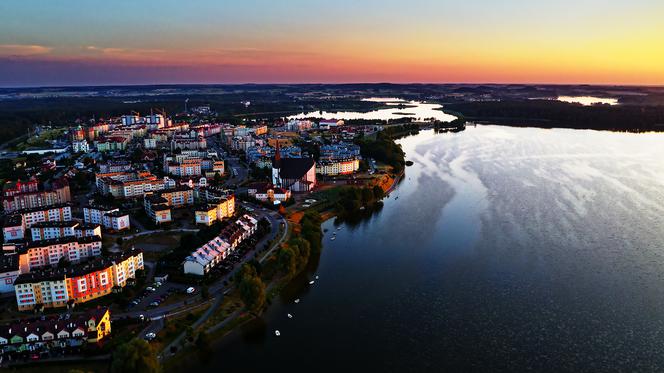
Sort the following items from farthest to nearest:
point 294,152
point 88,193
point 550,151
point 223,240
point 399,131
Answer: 1. point 399,131
2. point 550,151
3. point 294,152
4. point 88,193
5. point 223,240

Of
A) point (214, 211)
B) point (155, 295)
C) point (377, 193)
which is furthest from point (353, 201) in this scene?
point (155, 295)

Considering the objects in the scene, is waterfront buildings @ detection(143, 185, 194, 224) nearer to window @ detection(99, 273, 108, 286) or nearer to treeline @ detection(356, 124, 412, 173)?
window @ detection(99, 273, 108, 286)

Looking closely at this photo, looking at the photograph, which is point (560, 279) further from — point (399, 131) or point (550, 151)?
point (399, 131)

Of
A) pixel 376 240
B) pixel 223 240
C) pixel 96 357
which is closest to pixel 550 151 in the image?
pixel 376 240

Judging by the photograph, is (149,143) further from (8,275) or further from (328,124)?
(8,275)

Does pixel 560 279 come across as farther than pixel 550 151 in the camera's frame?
No

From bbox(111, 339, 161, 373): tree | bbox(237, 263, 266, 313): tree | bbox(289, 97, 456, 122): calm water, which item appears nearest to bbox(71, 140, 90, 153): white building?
bbox(237, 263, 266, 313): tree
